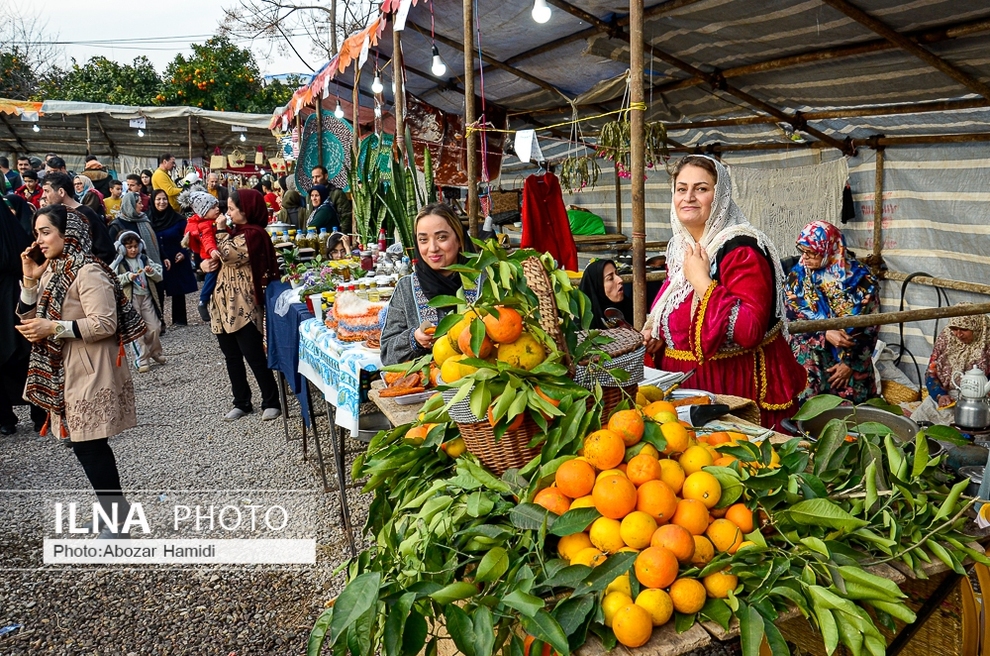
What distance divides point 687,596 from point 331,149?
8.56 m

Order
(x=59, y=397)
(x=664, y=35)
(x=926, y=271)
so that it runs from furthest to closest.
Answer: (x=926, y=271) < (x=664, y=35) < (x=59, y=397)

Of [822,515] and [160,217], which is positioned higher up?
[160,217]

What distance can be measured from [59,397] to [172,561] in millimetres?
1046

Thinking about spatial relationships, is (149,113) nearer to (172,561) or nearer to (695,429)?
(172,561)

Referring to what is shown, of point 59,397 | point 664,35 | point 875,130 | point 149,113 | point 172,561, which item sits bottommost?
point 172,561

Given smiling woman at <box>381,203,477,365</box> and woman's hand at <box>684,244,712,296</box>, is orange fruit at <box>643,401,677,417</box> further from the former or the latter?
smiling woman at <box>381,203,477,365</box>

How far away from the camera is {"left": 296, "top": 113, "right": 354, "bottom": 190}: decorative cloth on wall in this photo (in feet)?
28.7

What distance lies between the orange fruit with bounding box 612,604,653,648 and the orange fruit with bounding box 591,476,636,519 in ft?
0.61

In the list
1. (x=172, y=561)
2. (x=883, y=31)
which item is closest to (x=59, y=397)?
(x=172, y=561)

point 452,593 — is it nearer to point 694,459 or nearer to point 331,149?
point 694,459

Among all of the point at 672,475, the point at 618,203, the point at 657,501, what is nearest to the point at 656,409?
the point at 672,475

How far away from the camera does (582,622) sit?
115 cm

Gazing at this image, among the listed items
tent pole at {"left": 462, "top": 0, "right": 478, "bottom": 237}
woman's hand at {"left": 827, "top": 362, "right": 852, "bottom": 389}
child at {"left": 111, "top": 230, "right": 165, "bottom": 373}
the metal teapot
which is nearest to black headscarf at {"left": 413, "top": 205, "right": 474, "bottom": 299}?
tent pole at {"left": 462, "top": 0, "right": 478, "bottom": 237}

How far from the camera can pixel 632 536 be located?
1.25 m
